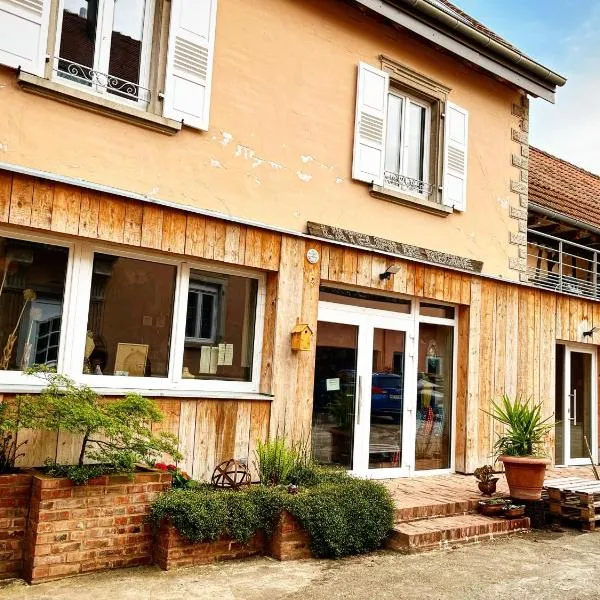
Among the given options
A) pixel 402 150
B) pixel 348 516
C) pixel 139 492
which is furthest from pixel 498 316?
pixel 139 492

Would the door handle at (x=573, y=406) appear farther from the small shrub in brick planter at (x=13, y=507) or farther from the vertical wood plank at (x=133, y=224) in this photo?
the small shrub in brick planter at (x=13, y=507)

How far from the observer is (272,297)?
23.9 ft

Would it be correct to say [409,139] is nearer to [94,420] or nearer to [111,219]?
[111,219]

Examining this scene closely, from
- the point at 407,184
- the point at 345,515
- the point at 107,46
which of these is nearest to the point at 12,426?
the point at 345,515

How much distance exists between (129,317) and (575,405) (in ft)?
28.3

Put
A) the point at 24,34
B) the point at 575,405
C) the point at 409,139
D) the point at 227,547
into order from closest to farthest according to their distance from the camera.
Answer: the point at 227,547 < the point at 24,34 < the point at 409,139 < the point at 575,405

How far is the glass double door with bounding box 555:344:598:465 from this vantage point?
1116 cm

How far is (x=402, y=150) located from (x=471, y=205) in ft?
4.74

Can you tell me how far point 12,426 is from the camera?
4.83 m

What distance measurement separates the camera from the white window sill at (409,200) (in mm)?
8294

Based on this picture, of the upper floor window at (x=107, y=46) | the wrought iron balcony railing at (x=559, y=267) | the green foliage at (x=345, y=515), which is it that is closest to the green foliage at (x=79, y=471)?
the green foliage at (x=345, y=515)

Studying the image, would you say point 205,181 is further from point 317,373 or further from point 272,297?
point 317,373

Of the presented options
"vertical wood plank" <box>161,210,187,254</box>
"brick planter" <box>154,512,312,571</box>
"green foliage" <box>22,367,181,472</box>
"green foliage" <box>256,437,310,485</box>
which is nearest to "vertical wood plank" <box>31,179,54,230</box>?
"vertical wood plank" <box>161,210,187,254</box>

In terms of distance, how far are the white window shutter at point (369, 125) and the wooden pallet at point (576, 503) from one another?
14.3 feet
